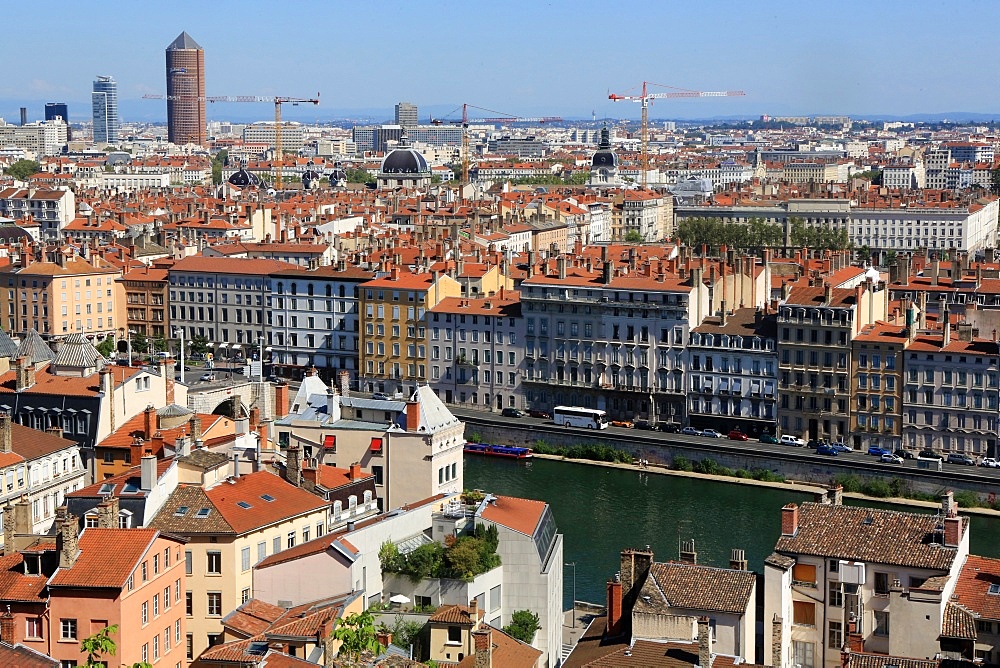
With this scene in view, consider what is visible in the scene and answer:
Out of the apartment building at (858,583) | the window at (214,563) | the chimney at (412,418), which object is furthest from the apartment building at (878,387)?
the window at (214,563)

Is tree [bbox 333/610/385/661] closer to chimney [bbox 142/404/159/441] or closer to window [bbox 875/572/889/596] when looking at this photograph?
window [bbox 875/572/889/596]

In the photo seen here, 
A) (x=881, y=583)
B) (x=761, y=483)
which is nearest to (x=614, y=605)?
(x=881, y=583)

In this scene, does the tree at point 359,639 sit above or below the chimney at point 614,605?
above

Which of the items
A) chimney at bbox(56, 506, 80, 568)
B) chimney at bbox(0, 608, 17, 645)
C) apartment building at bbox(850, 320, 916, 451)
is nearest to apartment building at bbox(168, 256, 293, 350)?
apartment building at bbox(850, 320, 916, 451)

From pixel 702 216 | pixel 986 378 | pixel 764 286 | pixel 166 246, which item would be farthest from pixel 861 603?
pixel 702 216

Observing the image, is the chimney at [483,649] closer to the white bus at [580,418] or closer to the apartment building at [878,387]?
the apartment building at [878,387]

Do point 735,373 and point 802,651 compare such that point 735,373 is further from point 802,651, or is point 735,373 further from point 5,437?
point 802,651

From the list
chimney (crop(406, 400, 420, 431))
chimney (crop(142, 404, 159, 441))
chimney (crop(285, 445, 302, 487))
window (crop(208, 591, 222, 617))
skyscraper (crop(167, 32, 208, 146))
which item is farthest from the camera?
skyscraper (crop(167, 32, 208, 146))
